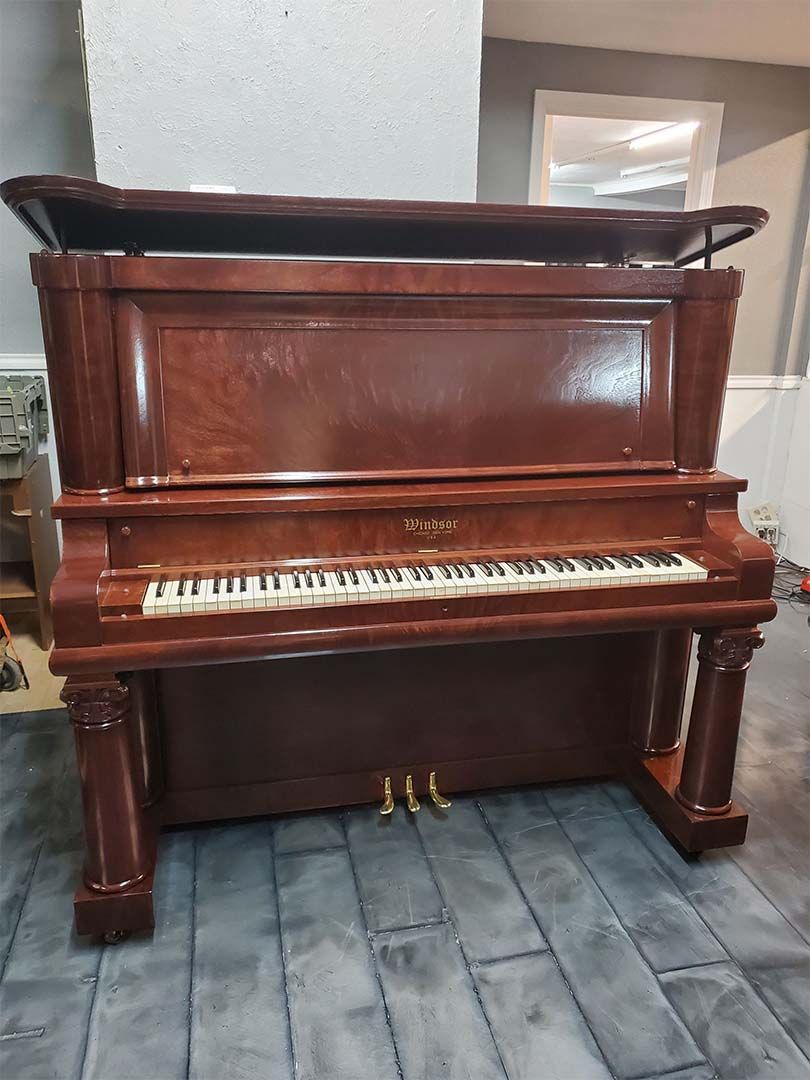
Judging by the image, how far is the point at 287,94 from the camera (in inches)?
79.7

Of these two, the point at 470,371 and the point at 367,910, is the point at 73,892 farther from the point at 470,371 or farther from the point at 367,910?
the point at 470,371

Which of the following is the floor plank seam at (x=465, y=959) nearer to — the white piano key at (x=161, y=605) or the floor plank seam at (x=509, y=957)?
the floor plank seam at (x=509, y=957)

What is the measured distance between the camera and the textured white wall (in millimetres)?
1938

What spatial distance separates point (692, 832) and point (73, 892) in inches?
55.7

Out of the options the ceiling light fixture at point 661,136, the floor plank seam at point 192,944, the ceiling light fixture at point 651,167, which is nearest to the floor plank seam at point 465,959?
the floor plank seam at point 192,944

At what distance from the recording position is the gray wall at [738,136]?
3.42 meters

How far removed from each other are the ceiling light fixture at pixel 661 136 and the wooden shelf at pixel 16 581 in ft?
15.3

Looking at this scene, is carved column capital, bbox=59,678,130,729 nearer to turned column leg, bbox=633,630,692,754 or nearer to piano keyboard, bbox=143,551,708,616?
piano keyboard, bbox=143,551,708,616

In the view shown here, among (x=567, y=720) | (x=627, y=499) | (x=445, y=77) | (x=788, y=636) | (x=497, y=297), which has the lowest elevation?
(x=788, y=636)

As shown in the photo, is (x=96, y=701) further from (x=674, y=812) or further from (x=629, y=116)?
(x=629, y=116)

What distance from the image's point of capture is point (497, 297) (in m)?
1.58

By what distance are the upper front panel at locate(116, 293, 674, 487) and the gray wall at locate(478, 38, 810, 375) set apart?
2.21m

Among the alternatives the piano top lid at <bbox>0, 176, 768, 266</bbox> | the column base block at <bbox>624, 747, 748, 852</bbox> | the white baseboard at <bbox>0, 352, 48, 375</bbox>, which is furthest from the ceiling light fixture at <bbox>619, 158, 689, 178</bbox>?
the column base block at <bbox>624, 747, 748, 852</bbox>

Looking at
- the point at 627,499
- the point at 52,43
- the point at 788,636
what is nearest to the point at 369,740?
the point at 627,499
